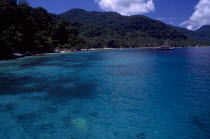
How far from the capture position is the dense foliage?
47375 mm

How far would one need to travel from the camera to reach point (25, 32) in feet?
200

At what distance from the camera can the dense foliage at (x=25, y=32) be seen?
47375 mm

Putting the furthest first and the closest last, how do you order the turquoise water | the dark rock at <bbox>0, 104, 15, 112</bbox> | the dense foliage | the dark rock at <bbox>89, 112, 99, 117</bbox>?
1. the dense foliage
2. the dark rock at <bbox>0, 104, 15, 112</bbox>
3. the dark rock at <bbox>89, 112, 99, 117</bbox>
4. the turquoise water

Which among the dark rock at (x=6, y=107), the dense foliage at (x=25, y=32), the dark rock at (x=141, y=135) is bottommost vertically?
the dark rock at (x=141, y=135)

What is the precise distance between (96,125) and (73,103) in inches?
155

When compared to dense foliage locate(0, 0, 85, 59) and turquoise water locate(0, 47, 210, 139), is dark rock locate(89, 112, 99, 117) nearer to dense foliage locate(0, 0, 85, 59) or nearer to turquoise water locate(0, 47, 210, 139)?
turquoise water locate(0, 47, 210, 139)

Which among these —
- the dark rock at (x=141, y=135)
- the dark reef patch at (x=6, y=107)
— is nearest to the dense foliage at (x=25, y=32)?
the dark reef patch at (x=6, y=107)

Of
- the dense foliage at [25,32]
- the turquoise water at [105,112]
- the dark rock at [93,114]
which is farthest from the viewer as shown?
the dense foliage at [25,32]

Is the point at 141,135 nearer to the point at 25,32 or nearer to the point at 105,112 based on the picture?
the point at 105,112

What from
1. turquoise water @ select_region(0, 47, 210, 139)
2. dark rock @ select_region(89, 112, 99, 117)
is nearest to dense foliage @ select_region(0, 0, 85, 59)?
turquoise water @ select_region(0, 47, 210, 139)

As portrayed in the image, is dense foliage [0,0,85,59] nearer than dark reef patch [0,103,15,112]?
No

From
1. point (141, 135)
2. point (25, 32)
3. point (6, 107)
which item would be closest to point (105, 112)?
point (141, 135)

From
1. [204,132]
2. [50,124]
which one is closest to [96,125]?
[50,124]

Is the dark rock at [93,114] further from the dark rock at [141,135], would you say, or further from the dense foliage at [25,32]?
the dense foliage at [25,32]
